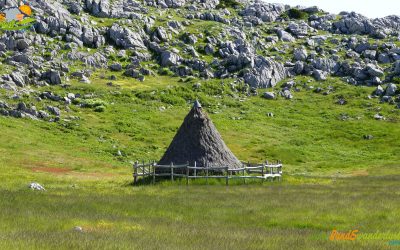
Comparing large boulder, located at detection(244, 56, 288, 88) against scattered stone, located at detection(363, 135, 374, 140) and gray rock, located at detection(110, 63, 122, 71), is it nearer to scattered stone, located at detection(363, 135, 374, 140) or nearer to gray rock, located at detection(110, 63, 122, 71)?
gray rock, located at detection(110, 63, 122, 71)

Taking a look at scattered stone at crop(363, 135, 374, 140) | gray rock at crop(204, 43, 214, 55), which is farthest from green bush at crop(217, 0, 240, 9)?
scattered stone at crop(363, 135, 374, 140)

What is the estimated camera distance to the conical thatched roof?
36.6 metres

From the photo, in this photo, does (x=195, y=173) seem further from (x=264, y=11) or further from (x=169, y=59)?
(x=264, y=11)

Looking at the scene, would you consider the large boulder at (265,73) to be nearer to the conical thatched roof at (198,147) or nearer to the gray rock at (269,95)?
the gray rock at (269,95)

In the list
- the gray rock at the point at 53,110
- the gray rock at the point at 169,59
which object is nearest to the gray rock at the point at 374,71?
the gray rock at the point at 169,59

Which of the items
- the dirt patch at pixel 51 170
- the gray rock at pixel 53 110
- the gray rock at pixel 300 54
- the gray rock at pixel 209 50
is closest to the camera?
the dirt patch at pixel 51 170

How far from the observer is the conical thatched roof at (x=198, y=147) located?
3662 centimetres

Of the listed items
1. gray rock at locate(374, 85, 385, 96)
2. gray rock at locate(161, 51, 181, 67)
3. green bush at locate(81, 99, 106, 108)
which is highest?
gray rock at locate(161, 51, 181, 67)

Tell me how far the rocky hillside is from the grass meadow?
668 cm

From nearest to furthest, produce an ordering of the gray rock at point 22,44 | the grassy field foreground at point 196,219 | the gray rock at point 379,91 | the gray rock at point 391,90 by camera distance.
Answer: the grassy field foreground at point 196,219 → the gray rock at point 22,44 → the gray rock at point 391,90 → the gray rock at point 379,91

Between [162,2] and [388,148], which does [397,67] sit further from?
[162,2]

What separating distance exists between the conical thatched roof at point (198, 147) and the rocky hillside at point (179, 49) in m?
49.2

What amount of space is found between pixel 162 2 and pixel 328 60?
2502 inches

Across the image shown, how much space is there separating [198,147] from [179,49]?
329ft
